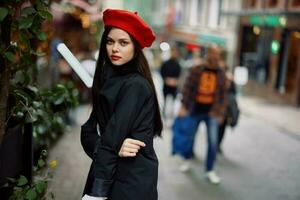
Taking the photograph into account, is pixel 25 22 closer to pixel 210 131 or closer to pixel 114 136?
pixel 114 136

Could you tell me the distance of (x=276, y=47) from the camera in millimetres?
15227

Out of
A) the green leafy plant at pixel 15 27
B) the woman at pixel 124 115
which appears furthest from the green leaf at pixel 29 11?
the woman at pixel 124 115

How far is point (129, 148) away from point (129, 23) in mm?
673

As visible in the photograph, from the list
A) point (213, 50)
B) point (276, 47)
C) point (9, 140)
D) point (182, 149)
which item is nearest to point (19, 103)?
point (9, 140)

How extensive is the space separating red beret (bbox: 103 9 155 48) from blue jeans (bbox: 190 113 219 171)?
3351 millimetres

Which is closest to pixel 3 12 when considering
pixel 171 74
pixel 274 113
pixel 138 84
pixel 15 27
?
pixel 15 27

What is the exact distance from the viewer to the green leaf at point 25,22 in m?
2.27

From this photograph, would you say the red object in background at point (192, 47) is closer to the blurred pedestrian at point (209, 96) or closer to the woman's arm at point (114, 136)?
the blurred pedestrian at point (209, 96)

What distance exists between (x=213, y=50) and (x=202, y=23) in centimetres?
1897

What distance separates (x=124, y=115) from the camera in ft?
7.28

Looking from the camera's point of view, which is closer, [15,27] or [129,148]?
[129,148]

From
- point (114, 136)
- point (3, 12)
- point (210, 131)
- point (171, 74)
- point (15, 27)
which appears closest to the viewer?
point (3, 12)

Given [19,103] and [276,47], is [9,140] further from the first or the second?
[276,47]

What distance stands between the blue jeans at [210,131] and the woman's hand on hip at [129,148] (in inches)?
134
